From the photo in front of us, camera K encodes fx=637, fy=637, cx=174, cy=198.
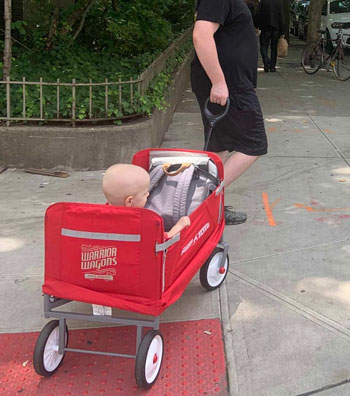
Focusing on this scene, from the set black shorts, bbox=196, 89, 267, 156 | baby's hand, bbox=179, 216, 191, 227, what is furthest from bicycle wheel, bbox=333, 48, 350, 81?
baby's hand, bbox=179, 216, 191, 227

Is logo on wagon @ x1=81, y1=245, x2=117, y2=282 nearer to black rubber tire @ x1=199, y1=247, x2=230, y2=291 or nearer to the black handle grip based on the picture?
black rubber tire @ x1=199, y1=247, x2=230, y2=291

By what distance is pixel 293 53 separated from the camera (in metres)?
19.4

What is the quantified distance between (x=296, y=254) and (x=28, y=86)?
378 cm

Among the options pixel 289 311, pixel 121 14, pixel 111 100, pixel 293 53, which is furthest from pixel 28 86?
pixel 293 53

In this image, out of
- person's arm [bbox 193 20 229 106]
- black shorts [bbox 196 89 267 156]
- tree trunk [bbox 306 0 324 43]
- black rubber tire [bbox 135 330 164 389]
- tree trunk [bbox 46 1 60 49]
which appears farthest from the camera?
tree trunk [bbox 306 0 324 43]

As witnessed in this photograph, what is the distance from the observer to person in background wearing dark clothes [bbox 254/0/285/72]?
1434cm

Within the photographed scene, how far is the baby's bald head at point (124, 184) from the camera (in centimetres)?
299

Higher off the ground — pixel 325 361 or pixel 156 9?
pixel 156 9

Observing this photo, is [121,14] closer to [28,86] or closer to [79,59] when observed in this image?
[79,59]

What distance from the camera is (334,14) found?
1838 centimetres

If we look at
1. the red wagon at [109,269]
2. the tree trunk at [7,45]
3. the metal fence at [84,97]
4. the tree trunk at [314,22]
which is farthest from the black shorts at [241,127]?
the tree trunk at [314,22]

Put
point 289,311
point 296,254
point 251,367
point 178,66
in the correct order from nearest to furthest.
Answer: point 251,367 < point 289,311 < point 296,254 < point 178,66

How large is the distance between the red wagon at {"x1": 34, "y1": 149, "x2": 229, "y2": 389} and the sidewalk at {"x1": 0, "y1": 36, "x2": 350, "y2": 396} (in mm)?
457

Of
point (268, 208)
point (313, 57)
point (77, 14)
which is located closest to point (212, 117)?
point (268, 208)
